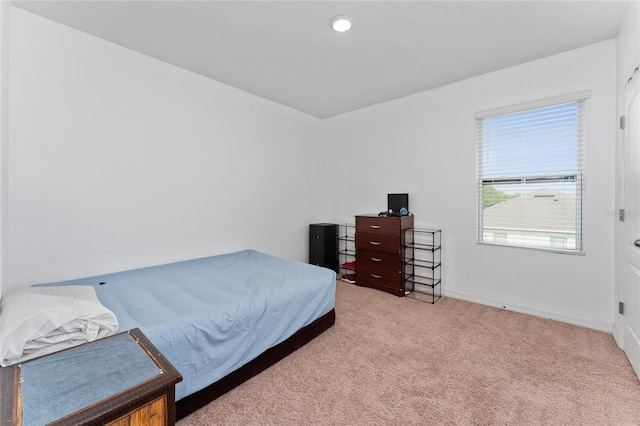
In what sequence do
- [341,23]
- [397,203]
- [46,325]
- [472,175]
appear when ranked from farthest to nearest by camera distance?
[397,203] < [472,175] < [341,23] < [46,325]

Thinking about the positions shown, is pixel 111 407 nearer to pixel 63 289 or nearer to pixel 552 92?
pixel 63 289

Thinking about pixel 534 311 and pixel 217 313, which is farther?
pixel 534 311

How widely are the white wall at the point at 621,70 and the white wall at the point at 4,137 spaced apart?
3.88m

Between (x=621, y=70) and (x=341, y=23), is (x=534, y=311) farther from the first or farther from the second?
(x=341, y=23)

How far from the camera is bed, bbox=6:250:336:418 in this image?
159 cm

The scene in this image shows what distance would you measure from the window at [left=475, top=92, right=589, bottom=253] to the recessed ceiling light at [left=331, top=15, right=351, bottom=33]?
72.7 inches

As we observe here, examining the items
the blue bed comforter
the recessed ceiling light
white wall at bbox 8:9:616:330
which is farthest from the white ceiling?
the blue bed comforter

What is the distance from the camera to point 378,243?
3.62 meters

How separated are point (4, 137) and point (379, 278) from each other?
11.9 feet

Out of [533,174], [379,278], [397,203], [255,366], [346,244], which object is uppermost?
[533,174]

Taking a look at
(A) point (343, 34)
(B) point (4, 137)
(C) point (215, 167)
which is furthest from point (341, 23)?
(B) point (4, 137)

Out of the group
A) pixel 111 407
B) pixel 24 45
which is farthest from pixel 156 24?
pixel 111 407

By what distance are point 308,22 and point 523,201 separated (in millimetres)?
2722

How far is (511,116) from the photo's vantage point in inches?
119
